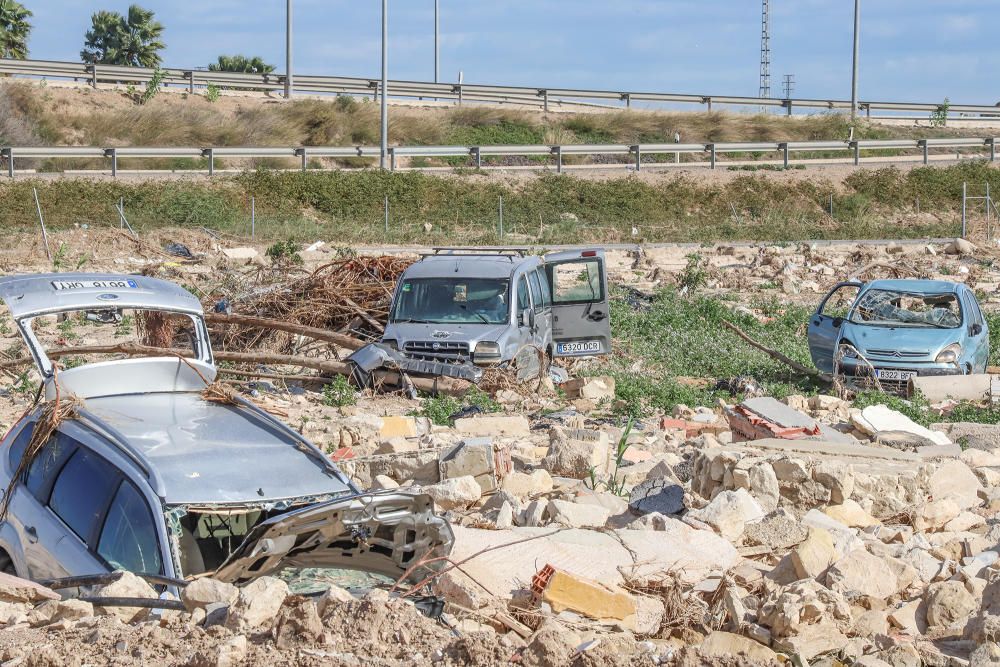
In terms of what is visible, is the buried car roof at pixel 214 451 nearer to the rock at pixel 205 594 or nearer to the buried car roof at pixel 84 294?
the rock at pixel 205 594

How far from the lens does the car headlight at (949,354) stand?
1539 centimetres

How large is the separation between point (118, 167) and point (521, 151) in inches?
517

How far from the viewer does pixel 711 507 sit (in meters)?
8.18

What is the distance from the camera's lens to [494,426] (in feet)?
41.1

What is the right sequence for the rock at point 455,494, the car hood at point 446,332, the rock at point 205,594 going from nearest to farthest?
the rock at point 205,594
the rock at point 455,494
the car hood at point 446,332

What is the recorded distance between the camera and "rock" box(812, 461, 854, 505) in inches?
356

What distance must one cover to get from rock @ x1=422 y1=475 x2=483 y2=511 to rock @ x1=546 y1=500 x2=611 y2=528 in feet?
2.17

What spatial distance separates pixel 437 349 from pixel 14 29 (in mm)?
46144

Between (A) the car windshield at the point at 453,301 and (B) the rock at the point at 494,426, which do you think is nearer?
(B) the rock at the point at 494,426

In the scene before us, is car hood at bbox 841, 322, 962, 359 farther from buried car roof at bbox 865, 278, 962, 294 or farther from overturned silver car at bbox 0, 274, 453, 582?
overturned silver car at bbox 0, 274, 453, 582

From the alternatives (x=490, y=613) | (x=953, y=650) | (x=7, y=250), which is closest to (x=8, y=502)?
(x=490, y=613)

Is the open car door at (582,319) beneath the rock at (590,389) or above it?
above

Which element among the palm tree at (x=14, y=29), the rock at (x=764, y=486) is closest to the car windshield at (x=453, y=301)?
the rock at (x=764, y=486)

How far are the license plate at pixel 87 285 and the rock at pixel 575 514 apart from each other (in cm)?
327
